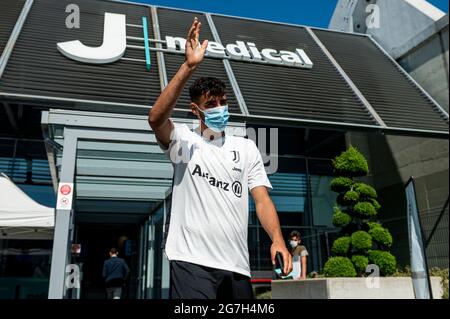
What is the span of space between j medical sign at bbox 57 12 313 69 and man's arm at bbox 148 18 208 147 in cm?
455

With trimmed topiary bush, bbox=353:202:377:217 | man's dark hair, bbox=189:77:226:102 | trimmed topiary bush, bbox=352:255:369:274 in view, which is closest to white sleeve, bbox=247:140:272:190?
man's dark hair, bbox=189:77:226:102

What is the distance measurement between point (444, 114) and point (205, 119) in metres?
6.39

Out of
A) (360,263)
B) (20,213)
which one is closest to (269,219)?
(20,213)

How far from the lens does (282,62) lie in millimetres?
7648

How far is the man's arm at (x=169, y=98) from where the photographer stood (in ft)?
6.32

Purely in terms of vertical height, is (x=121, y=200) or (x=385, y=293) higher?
(x=121, y=200)

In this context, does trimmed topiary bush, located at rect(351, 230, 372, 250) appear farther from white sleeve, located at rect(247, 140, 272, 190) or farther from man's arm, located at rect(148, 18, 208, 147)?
man's arm, located at rect(148, 18, 208, 147)

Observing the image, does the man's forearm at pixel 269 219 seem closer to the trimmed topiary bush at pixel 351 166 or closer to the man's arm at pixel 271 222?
the man's arm at pixel 271 222

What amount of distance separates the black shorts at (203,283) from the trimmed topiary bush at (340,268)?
5.02 m

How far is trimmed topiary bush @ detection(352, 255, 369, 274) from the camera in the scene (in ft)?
22.3

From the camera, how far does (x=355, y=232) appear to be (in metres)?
7.37

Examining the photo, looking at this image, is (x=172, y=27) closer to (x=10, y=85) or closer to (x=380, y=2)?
(x=10, y=85)

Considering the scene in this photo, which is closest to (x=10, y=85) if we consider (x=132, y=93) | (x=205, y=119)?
(x=132, y=93)

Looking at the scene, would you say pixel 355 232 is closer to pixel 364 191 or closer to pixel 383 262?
pixel 383 262
